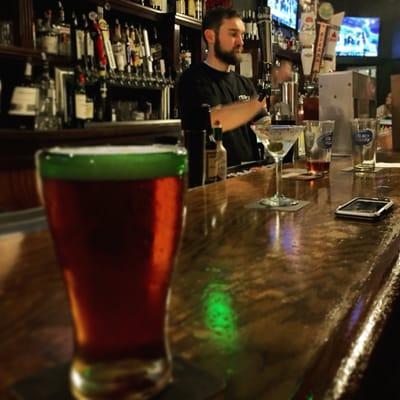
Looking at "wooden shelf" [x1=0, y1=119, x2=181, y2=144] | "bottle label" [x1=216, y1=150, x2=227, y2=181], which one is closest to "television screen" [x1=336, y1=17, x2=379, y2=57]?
"wooden shelf" [x1=0, y1=119, x2=181, y2=144]

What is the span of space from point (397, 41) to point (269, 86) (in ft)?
19.8

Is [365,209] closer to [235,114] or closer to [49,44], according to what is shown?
[235,114]

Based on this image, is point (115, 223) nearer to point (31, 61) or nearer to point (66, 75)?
point (31, 61)

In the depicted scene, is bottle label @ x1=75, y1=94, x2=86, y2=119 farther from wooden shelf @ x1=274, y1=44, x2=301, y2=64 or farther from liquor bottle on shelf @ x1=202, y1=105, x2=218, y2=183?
wooden shelf @ x1=274, y1=44, x2=301, y2=64

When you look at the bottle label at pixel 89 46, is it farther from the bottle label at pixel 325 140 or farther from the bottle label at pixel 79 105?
the bottle label at pixel 325 140

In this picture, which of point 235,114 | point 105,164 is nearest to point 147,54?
point 235,114

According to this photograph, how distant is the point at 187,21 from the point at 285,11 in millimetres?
1539

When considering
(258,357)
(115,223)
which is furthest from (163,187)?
(258,357)

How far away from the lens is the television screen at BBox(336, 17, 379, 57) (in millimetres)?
8031

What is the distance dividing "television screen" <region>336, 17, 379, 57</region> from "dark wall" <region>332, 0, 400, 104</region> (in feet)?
0.40

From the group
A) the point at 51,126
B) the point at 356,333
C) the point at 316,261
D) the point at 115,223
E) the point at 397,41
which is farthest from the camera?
the point at 397,41

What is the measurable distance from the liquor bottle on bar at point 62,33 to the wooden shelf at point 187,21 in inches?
38.0

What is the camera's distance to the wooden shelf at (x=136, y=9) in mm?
3529

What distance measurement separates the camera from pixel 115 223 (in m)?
0.35
